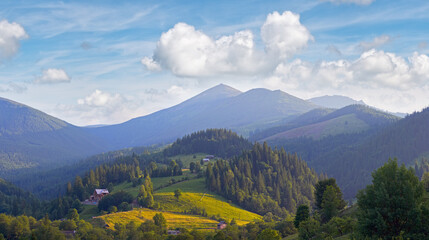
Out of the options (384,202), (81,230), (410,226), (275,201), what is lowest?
(275,201)

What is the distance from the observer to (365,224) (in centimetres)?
4469

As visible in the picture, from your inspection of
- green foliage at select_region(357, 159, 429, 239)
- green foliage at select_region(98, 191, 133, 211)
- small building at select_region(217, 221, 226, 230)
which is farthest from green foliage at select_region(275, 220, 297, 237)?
green foliage at select_region(98, 191, 133, 211)

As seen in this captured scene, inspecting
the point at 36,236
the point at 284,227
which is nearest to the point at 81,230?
the point at 36,236

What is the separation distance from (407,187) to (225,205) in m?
145

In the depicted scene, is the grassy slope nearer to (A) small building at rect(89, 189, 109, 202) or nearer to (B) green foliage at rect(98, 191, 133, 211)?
Result: (B) green foliage at rect(98, 191, 133, 211)

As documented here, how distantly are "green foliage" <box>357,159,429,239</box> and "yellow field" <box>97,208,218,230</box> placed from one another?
101 m

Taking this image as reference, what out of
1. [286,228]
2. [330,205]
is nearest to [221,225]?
[286,228]

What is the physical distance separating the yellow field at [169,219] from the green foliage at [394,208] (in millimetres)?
101218

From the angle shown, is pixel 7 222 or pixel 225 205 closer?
pixel 7 222

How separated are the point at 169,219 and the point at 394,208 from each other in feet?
374

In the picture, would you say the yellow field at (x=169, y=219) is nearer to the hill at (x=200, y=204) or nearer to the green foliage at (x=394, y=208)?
the hill at (x=200, y=204)

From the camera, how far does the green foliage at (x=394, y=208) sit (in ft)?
141

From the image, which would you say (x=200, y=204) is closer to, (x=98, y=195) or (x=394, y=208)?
(x=98, y=195)

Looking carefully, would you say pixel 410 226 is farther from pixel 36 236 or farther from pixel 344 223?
pixel 36 236
